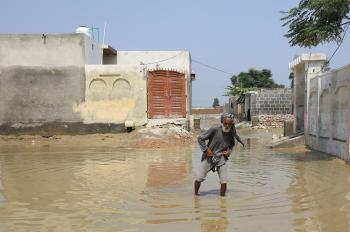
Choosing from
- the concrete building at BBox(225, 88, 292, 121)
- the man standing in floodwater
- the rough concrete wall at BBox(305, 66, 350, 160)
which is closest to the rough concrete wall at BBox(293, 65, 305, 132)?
the rough concrete wall at BBox(305, 66, 350, 160)

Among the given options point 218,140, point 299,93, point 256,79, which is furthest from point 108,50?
point 256,79

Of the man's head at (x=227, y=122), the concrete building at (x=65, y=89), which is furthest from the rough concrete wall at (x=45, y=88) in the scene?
the man's head at (x=227, y=122)

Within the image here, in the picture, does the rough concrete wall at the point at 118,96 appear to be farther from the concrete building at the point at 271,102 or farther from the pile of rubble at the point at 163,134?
the concrete building at the point at 271,102

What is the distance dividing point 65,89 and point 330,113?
12057mm

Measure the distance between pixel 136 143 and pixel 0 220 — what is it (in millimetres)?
13196

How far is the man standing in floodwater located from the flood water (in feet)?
1.37

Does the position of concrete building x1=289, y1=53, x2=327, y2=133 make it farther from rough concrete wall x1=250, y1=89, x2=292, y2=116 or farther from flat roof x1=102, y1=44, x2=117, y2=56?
rough concrete wall x1=250, y1=89, x2=292, y2=116

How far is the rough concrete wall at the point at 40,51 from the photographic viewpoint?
70.4 feet

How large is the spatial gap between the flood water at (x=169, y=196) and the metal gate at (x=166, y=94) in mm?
7874

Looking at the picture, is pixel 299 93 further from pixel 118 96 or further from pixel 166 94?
pixel 118 96

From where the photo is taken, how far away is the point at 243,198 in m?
7.78

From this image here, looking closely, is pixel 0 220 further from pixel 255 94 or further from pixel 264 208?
pixel 255 94

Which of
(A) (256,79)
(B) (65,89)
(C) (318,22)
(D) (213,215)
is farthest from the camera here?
(A) (256,79)

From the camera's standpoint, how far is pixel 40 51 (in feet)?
70.6
